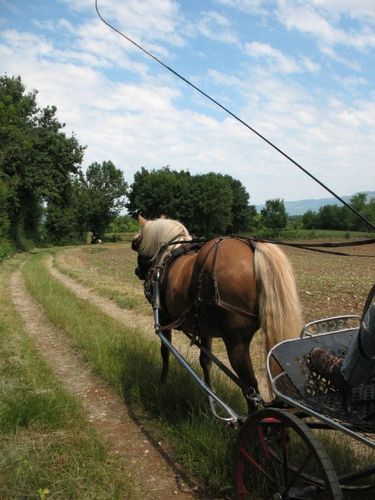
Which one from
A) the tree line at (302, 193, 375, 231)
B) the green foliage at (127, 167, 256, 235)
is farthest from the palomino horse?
the tree line at (302, 193, 375, 231)

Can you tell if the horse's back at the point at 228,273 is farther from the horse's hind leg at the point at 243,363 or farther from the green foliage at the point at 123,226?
the green foliage at the point at 123,226

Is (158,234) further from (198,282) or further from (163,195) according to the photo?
(163,195)

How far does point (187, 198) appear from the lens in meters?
59.0

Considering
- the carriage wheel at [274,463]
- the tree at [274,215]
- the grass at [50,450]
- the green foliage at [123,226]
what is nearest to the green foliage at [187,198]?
the green foliage at [123,226]

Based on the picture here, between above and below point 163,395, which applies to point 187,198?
above

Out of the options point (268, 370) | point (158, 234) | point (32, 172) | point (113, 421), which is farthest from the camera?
point (32, 172)

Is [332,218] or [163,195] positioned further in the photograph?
[332,218]

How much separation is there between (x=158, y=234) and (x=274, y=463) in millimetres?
2931

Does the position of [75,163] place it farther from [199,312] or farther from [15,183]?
[199,312]

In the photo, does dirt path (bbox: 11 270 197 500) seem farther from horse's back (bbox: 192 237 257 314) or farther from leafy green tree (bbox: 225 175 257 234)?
leafy green tree (bbox: 225 175 257 234)

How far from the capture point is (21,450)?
3.13 m

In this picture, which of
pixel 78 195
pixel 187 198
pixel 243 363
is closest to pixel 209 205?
pixel 187 198

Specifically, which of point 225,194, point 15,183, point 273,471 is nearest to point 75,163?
point 15,183

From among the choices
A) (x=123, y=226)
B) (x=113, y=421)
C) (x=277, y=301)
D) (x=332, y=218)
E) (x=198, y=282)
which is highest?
(x=332, y=218)
